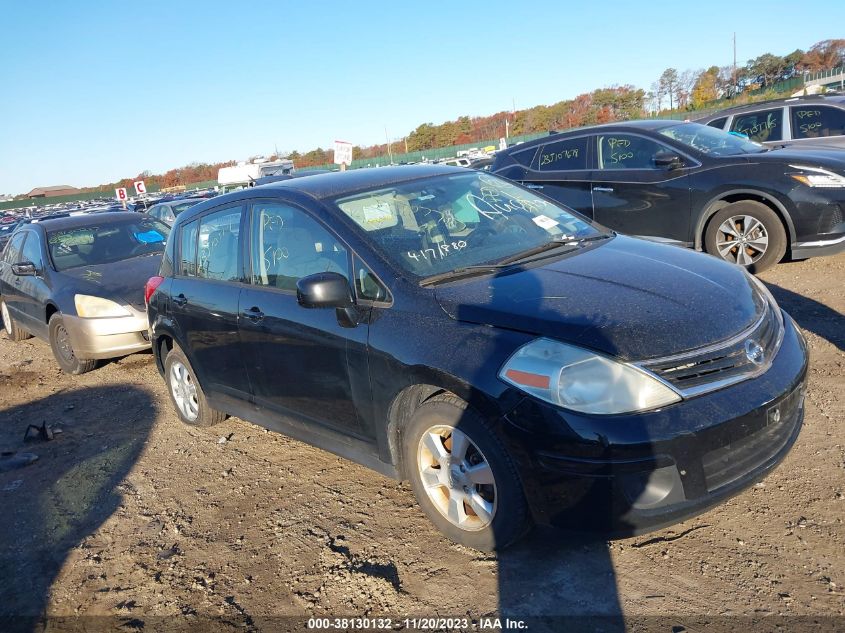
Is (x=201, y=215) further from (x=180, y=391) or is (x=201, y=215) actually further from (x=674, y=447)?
(x=674, y=447)

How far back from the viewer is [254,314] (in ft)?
13.1

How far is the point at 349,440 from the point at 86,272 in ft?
17.7

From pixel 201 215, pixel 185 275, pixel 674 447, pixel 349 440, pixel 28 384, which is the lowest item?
pixel 28 384

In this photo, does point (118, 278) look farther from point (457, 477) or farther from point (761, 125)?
point (761, 125)

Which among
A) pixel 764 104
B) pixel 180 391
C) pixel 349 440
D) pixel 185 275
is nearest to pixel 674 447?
pixel 349 440

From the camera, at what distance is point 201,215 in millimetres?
4863

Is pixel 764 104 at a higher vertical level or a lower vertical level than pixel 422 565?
higher

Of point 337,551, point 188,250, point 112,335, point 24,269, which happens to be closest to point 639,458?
point 337,551

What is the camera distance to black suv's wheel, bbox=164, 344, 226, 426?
502 cm

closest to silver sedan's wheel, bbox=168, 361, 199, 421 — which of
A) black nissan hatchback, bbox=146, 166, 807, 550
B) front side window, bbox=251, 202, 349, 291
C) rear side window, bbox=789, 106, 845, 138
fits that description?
black nissan hatchback, bbox=146, 166, 807, 550

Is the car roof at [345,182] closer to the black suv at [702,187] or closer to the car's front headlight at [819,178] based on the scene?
the black suv at [702,187]

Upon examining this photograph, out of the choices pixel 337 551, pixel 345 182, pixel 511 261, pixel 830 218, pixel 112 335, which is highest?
pixel 345 182

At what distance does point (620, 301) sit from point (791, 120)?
28.9 feet

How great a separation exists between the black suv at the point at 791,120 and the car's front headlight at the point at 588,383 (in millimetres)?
8369
